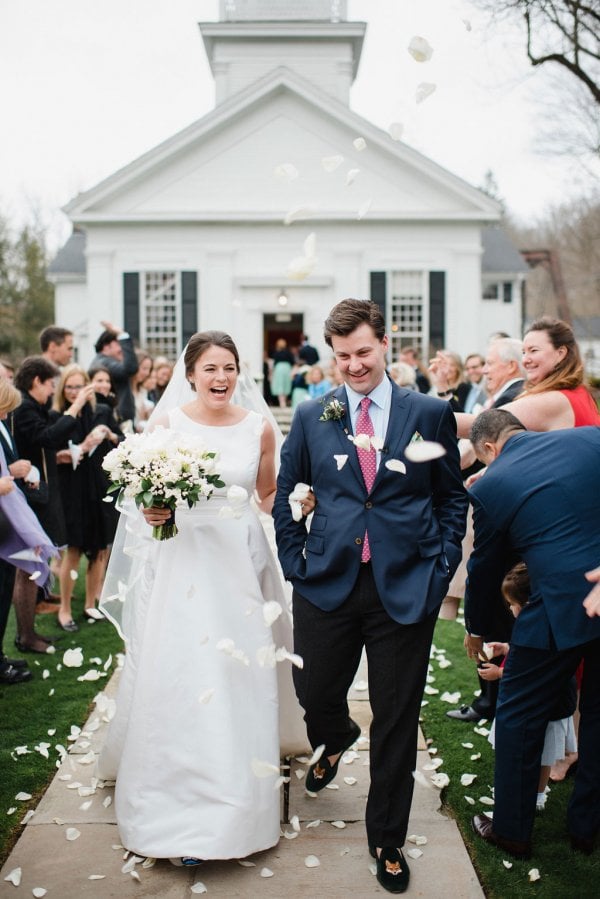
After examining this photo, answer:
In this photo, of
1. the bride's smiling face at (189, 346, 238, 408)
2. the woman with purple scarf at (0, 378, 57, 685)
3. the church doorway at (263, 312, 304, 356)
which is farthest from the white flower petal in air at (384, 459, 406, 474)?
the church doorway at (263, 312, 304, 356)

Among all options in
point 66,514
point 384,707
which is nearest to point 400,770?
point 384,707

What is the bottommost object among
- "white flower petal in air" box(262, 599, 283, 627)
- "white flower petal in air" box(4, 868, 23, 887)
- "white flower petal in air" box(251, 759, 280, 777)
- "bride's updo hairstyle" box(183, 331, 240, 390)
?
"white flower petal in air" box(4, 868, 23, 887)

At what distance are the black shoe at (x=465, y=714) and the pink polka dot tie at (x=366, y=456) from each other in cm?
228

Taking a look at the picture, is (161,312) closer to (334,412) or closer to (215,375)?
(215,375)

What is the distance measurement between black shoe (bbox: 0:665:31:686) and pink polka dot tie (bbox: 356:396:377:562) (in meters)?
3.58

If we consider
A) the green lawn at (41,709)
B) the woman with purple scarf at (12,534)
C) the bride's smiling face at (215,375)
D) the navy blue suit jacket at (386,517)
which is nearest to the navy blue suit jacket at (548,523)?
the navy blue suit jacket at (386,517)

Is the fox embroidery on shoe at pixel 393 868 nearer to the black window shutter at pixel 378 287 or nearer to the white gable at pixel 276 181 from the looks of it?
the black window shutter at pixel 378 287

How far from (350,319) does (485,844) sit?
2422 millimetres

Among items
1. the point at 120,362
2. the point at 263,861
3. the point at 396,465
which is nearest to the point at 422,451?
the point at 396,465

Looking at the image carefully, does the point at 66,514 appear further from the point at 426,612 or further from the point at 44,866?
the point at 426,612

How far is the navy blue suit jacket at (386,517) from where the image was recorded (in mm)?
3477

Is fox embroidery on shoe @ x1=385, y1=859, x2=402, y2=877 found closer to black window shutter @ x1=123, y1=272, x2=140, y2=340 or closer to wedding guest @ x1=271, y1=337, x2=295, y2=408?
wedding guest @ x1=271, y1=337, x2=295, y2=408

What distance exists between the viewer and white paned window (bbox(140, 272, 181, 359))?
23.3m

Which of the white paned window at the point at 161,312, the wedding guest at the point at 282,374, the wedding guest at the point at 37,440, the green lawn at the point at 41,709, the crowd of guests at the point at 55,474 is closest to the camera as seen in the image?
the green lawn at the point at 41,709
